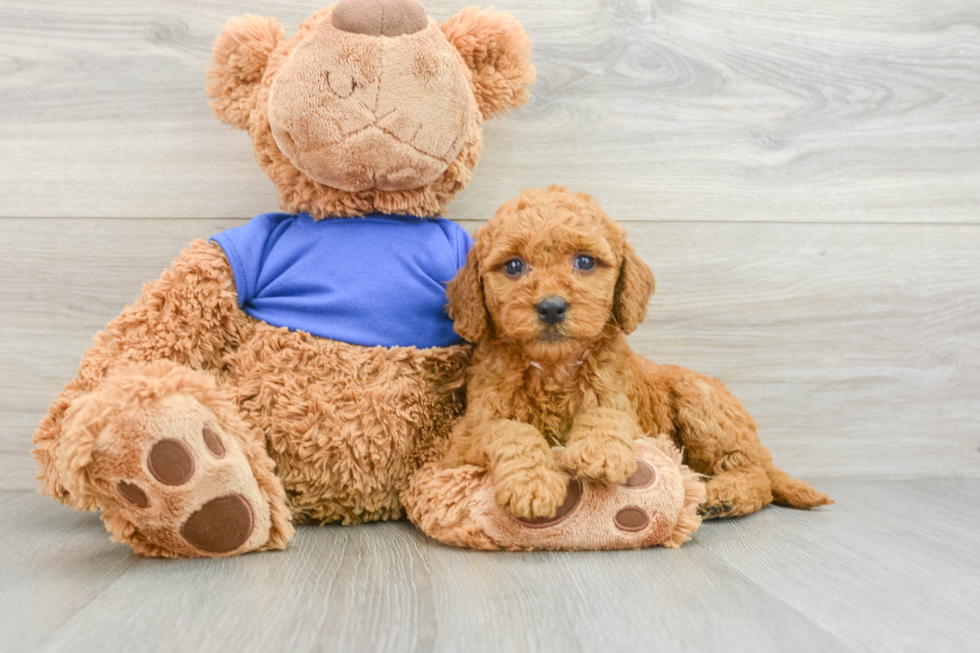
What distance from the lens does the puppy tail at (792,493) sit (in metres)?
1.27

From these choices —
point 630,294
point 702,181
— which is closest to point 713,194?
point 702,181

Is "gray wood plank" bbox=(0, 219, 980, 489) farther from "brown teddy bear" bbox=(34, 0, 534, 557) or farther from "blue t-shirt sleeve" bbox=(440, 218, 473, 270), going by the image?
"brown teddy bear" bbox=(34, 0, 534, 557)

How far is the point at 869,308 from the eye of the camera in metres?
1.54

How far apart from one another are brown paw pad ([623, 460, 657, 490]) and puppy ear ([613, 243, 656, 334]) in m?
0.20

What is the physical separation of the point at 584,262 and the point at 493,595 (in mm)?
481

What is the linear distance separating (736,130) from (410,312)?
33.2 inches

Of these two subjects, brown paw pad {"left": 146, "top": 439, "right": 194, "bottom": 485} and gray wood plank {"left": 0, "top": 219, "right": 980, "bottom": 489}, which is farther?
gray wood plank {"left": 0, "top": 219, "right": 980, "bottom": 489}

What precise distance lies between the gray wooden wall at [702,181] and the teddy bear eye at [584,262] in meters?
0.47

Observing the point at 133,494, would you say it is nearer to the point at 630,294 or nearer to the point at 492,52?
the point at 630,294

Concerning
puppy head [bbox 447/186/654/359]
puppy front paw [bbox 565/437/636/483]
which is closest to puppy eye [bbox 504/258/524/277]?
puppy head [bbox 447/186/654/359]

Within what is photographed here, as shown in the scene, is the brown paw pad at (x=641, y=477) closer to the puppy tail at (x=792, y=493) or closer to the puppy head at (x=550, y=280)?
the puppy head at (x=550, y=280)

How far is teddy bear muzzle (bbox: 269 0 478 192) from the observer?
1.05 metres

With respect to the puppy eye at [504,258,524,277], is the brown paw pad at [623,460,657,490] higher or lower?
lower

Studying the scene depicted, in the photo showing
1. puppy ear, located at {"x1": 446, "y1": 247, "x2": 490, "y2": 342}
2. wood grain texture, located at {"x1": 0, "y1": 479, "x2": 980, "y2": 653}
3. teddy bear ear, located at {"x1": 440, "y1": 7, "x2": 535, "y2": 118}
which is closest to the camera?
wood grain texture, located at {"x1": 0, "y1": 479, "x2": 980, "y2": 653}
